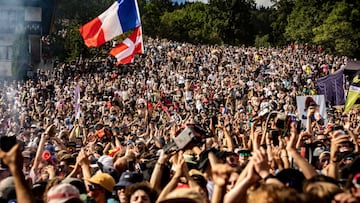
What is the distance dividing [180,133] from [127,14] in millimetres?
10455

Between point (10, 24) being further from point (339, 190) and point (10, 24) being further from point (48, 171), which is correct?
point (339, 190)

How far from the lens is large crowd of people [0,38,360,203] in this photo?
4.35m

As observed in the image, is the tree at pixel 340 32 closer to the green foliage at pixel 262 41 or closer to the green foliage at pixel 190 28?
the green foliage at pixel 262 41

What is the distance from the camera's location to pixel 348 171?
4.65m

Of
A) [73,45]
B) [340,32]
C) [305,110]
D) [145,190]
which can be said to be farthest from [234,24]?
[145,190]

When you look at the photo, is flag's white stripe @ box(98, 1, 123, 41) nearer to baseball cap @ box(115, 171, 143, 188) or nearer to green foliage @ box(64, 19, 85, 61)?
baseball cap @ box(115, 171, 143, 188)

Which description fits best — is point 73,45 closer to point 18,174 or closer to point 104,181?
point 104,181

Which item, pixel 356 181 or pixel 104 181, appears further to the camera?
pixel 104 181

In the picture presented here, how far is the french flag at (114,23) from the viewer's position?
597 inches

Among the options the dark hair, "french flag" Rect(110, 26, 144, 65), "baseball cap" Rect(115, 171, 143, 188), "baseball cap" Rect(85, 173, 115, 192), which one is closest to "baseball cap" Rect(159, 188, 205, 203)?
the dark hair

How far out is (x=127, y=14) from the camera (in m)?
15.4

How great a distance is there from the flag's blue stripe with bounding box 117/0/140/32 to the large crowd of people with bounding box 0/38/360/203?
189 cm

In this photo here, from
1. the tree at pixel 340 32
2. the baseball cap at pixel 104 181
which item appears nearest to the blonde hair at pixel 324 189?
the baseball cap at pixel 104 181

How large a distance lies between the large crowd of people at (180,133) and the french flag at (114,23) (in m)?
1.44
